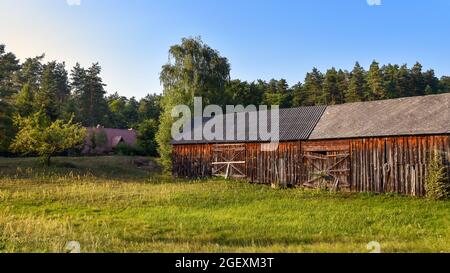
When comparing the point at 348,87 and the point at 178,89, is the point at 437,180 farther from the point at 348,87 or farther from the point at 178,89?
the point at 348,87

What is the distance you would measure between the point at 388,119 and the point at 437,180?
523 centimetres

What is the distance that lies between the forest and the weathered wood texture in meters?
11.3

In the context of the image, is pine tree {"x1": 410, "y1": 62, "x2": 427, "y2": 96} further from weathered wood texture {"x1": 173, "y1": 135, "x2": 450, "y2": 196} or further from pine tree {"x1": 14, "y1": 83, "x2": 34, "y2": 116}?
pine tree {"x1": 14, "y1": 83, "x2": 34, "y2": 116}

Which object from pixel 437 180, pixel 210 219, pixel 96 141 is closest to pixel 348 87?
pixel 96 141

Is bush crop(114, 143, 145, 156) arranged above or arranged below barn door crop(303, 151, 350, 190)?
above

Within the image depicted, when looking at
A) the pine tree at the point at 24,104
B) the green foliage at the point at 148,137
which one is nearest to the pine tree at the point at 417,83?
the green foliage at the point at 148,137

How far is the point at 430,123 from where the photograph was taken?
70.2 ft

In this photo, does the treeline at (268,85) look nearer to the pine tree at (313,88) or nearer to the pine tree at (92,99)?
the pine tree at (313,88)

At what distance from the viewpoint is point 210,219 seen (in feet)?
49.2

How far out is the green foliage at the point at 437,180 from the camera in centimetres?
1945

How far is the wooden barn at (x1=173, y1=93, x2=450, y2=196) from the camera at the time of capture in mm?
21156

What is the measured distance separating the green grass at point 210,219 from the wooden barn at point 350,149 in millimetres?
1708

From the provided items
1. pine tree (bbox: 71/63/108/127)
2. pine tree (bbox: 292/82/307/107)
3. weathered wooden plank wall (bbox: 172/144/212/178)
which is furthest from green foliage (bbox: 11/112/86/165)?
pine tree (bbox: 292/82/307/107)
